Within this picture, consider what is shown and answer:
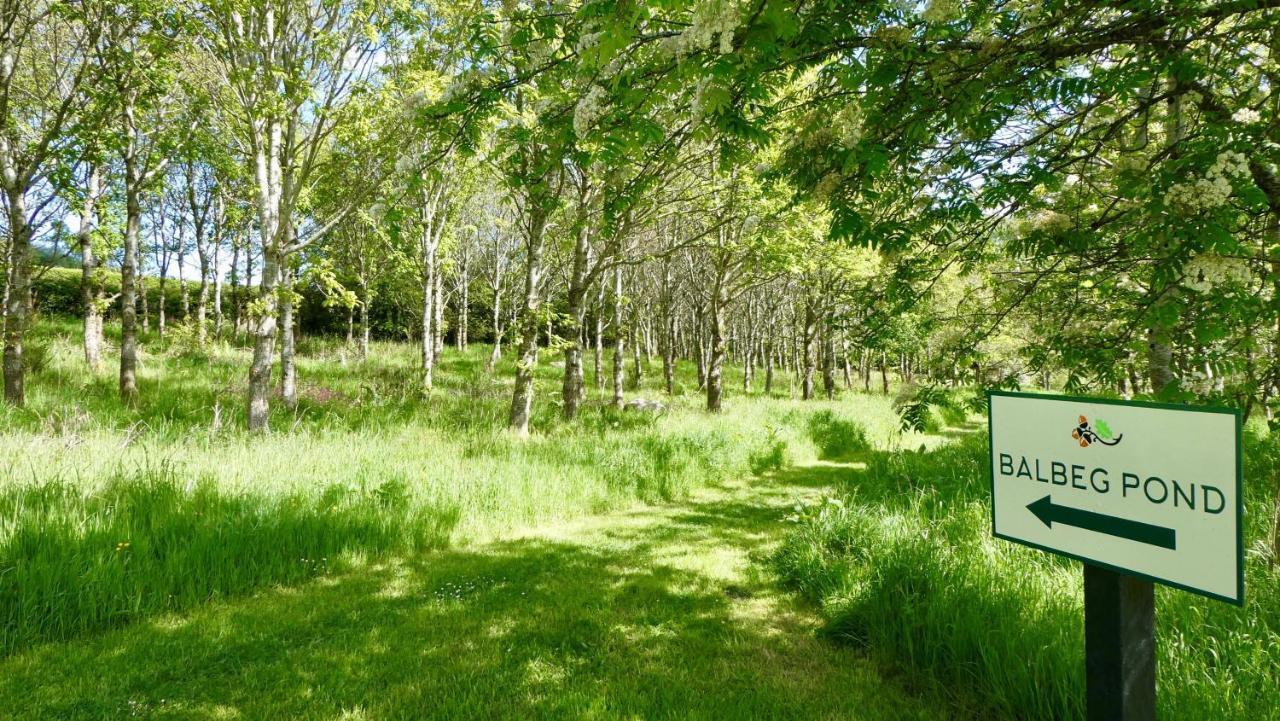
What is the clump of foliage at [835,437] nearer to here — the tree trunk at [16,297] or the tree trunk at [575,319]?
the tree trunk at [575,319]

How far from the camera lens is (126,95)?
368 inches

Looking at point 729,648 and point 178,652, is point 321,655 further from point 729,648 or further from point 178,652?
point 729,648

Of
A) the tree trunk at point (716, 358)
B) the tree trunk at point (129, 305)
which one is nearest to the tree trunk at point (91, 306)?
the tree trunk at point (129, 305)

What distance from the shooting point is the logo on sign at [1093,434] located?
1.55 metres

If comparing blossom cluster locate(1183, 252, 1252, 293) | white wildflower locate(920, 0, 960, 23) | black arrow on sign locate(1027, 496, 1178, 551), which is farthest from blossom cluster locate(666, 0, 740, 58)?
blossom cluster locate(1183, 252, 1252, 293)

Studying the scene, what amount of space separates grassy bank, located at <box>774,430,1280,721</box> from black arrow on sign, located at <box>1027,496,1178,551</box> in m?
1.57

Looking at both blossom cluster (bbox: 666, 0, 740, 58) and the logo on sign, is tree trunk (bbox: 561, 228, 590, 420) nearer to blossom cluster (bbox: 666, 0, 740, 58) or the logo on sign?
blossom cluster (bbox: 666, 0, 740, 58)

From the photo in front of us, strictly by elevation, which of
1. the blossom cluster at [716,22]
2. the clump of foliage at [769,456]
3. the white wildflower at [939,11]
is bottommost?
the clump of foliage at [769,456]

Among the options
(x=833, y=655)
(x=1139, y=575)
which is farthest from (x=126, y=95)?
(x=1139, y=575)

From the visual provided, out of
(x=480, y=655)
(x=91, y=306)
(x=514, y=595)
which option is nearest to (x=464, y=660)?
(x=480, y=655)

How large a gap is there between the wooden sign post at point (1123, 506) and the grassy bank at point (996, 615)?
4.40ft

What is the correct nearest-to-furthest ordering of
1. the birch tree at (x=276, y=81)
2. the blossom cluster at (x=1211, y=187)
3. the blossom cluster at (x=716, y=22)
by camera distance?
1. the blossom cluster at (x=716, y=22)
2. the blossom cluster at (x=1211, y=187)
3. the birch tree at (x=276, y=81)

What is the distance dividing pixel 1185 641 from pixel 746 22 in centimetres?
373

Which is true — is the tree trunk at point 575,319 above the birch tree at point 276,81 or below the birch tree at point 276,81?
below
